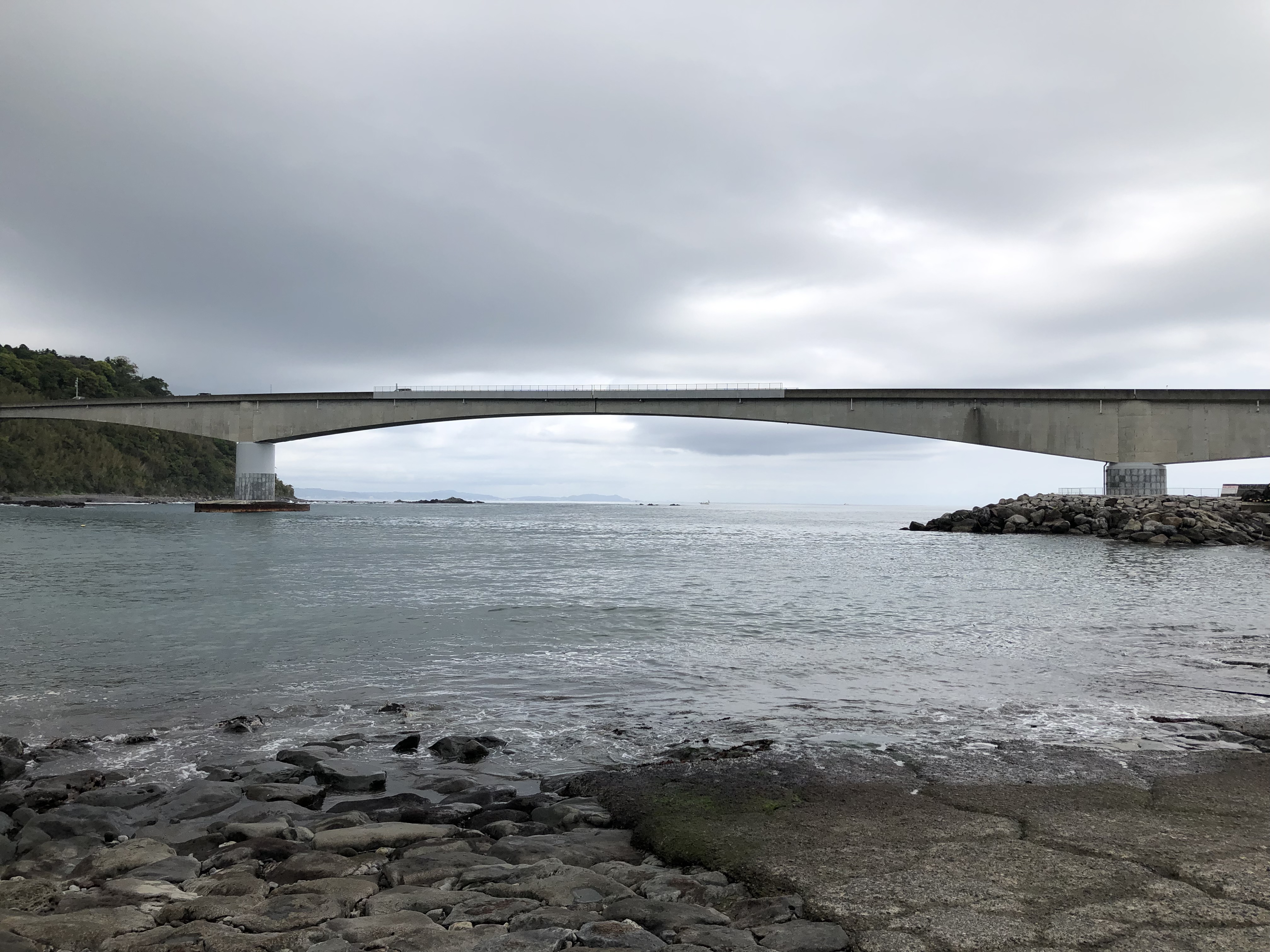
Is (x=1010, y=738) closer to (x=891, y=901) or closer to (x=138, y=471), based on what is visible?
(x=891, y=901)

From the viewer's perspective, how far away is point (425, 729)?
8836mm

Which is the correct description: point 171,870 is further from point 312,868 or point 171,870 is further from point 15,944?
point 15,944

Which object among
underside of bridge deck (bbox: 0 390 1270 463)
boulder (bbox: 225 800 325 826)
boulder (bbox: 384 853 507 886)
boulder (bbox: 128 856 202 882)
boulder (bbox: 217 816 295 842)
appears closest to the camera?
boulder (bbox: 384 853 507 886)

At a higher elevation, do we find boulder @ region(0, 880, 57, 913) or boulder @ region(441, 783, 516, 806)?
boulder @ region(0, 880, 57, 913)

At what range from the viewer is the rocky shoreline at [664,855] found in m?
3.87

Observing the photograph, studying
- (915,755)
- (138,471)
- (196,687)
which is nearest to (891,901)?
(915,755)

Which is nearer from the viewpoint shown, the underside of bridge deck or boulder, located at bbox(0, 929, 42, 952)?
boulder, located at bbox(0, 929, 42, 952)

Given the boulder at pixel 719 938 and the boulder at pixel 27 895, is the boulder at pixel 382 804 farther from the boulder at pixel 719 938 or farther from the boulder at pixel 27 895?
the boulder at pixel 719 938

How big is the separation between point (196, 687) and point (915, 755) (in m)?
8.98

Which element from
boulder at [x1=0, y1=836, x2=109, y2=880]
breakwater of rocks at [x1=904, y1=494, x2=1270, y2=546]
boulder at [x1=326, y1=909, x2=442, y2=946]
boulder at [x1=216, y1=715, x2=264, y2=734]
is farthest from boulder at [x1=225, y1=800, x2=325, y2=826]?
breakwater of rocks at [x1=904, y1=494, x2=1270, y2=546]

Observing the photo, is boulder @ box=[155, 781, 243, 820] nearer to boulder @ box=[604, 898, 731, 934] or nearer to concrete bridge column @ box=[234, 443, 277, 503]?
boulder @ box=[604, 898, 731, 934]

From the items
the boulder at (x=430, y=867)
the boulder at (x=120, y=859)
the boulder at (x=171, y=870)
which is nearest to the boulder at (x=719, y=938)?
the boulder at (x=430, y=867)

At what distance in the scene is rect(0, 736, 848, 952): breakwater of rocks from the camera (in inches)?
153

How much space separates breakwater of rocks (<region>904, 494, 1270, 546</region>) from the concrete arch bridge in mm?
3191
